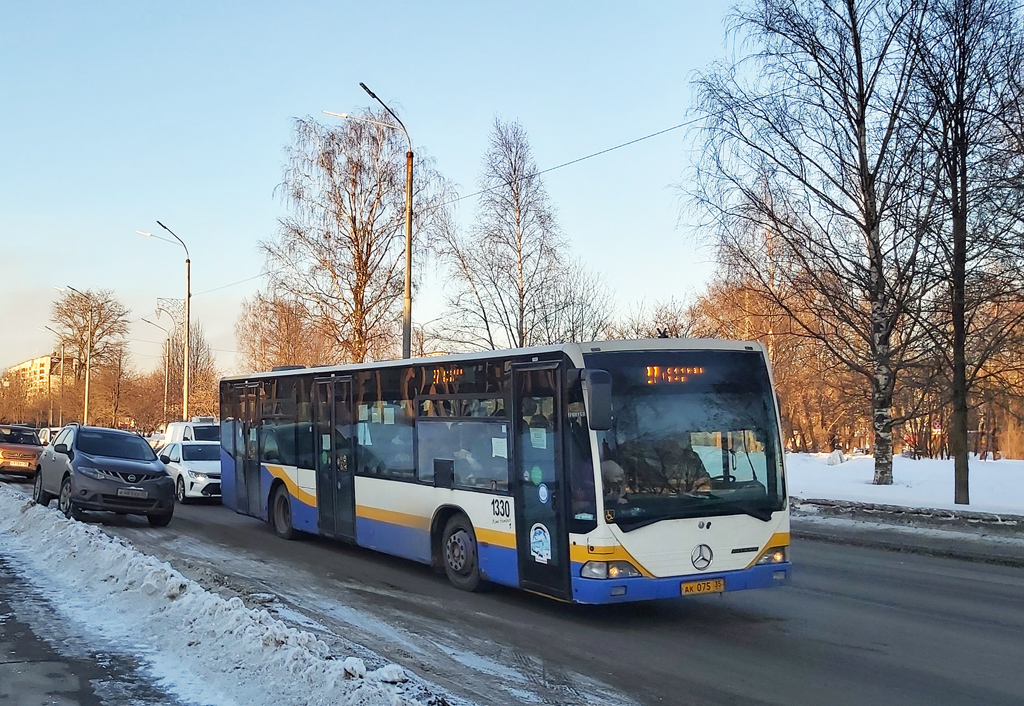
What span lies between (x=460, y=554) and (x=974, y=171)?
12.4m

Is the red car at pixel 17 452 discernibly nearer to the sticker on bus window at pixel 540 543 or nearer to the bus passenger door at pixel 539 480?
the bus passenger door at pixel 539 480

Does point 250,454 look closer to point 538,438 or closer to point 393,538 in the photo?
point 393,538

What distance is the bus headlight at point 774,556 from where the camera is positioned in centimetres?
936

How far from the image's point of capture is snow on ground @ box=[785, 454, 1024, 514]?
19.6 meters

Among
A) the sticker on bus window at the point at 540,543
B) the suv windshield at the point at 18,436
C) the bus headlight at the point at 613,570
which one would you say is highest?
the suv windshield at the point at 18,436

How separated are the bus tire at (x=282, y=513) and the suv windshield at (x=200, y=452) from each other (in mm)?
8276

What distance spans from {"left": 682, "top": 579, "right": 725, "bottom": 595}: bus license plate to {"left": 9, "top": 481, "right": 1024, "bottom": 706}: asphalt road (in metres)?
0.35

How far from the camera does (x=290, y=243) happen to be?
39156mm

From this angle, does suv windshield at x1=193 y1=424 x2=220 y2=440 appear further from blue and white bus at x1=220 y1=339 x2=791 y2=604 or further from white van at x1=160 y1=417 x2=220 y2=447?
blue and white bus at x1=220 y1=339 x2=791 y2=604

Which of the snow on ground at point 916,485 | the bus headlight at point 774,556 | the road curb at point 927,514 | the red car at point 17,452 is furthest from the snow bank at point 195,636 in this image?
the red car at point 17,452

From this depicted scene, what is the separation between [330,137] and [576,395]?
108ft

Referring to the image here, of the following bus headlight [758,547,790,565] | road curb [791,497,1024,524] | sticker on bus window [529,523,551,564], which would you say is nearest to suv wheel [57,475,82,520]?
sticker on bus window [529,523,551,564]

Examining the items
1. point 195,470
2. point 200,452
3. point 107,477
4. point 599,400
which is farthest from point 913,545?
point 200,452

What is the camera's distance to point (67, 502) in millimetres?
17578
